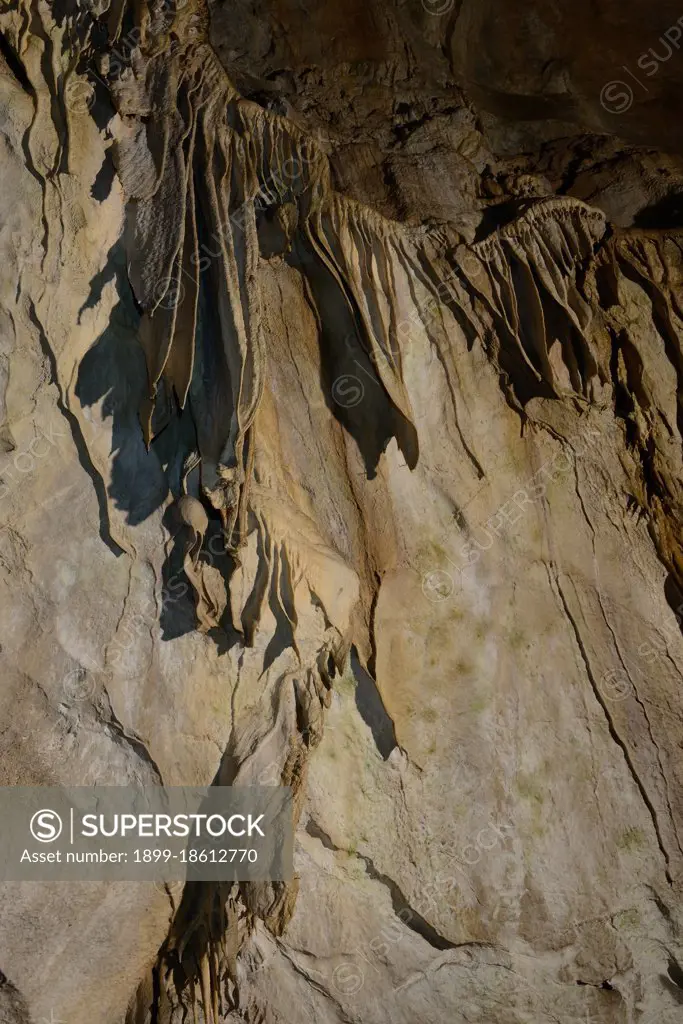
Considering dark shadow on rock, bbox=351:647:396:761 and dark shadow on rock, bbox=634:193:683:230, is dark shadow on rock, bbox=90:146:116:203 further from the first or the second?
dark shadow on rock, bbox=634:193:683:230

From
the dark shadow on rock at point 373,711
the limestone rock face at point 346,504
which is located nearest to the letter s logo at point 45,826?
the limestone rock face at point 346,504

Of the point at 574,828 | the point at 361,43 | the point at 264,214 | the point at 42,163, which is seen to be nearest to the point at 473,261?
the point at 264,214

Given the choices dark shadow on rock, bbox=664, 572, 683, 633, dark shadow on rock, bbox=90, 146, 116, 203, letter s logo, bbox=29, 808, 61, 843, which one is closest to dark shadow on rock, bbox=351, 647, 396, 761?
letter s logo, bbox=29, 808, 61, 843

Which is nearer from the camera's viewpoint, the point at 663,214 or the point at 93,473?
the point at 93,473

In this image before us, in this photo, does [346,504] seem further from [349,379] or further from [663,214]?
[663,214]

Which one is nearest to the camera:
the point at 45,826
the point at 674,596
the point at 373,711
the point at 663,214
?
the point at 45,826

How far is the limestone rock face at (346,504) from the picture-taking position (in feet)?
8.34

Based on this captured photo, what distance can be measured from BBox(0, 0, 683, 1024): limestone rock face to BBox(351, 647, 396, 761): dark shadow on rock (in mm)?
11

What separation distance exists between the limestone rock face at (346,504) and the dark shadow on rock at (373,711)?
0.04ft

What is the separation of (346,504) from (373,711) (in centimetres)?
59

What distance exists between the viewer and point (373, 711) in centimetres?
282

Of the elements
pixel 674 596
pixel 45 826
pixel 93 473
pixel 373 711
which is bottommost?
pixel 45 826

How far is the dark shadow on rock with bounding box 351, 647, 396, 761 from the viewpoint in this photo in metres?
2.82

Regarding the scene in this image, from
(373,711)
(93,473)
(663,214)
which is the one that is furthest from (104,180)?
(663,214)
